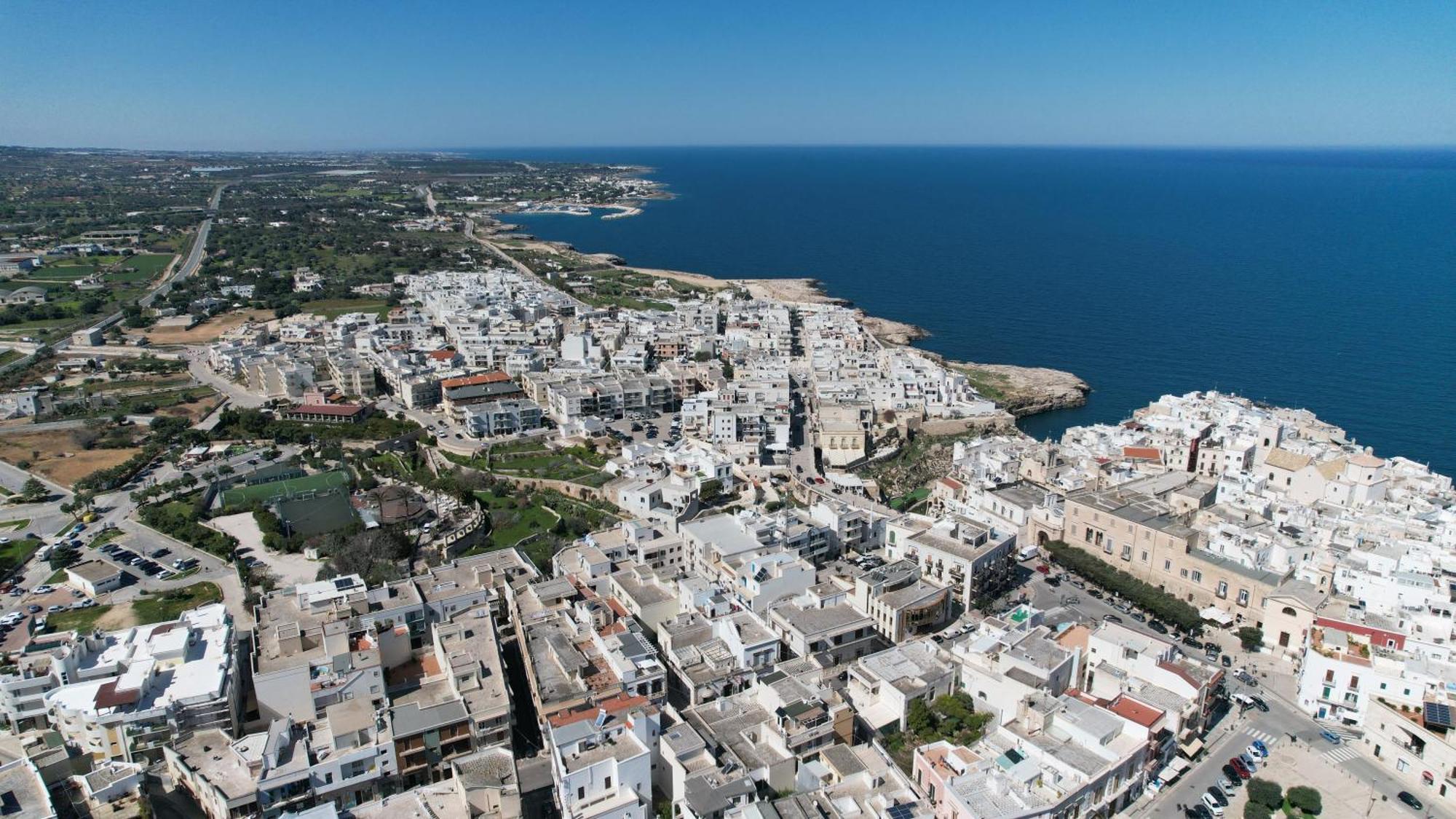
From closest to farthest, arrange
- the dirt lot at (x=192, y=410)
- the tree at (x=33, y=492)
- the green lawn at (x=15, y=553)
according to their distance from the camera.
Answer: the green lawn at (x=15, y=553) → the tree at (x=33, y=492) → the dirt lot at (x=192, y=410)

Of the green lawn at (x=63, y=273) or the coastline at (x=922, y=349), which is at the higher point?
the green lawn at (x=63, y=273)

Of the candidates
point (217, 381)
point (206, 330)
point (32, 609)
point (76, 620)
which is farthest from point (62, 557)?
point (206, 330)

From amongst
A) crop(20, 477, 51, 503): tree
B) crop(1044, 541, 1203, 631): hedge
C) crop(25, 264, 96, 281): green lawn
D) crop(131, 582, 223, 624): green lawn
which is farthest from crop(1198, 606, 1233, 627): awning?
crop(25, 264, 96, 281): green lawn

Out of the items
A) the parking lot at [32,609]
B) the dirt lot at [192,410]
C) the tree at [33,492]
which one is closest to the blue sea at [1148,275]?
the parking lot at [32,609]

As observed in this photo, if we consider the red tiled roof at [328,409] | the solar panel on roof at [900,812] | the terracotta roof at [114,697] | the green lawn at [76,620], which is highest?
the terracotta roof at [114,697]

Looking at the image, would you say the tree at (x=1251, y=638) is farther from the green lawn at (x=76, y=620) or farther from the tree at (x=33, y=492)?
the tree at (x=33, y=492)

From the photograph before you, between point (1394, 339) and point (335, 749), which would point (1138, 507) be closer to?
point (335, 749)

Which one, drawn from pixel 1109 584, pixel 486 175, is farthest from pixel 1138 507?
pixel 486 175

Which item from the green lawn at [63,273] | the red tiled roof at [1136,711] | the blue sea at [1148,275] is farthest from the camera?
the green lawn at [63,273]
